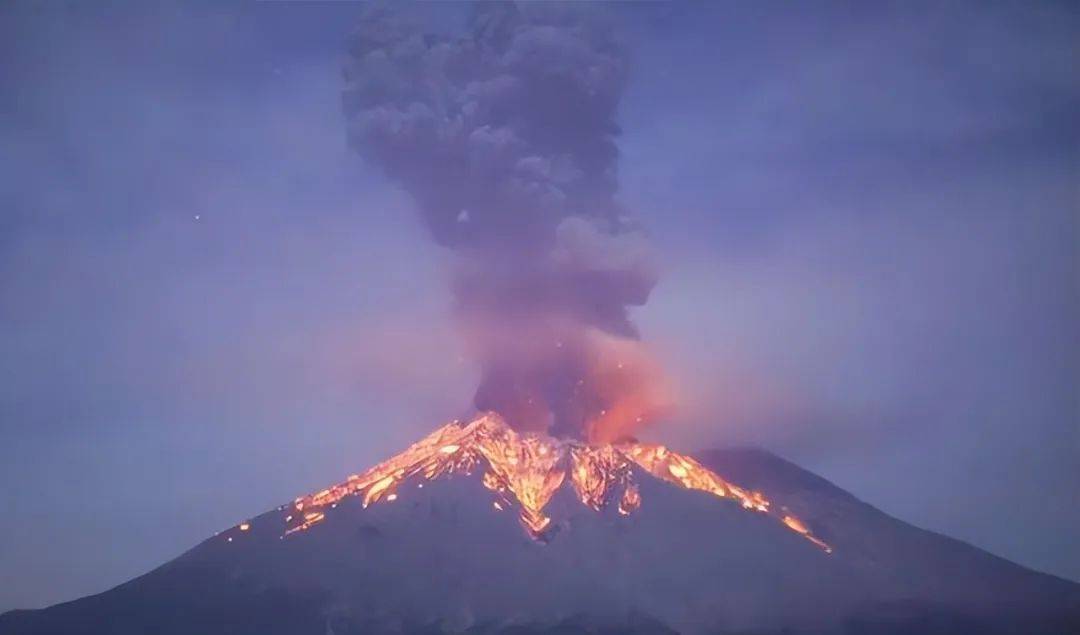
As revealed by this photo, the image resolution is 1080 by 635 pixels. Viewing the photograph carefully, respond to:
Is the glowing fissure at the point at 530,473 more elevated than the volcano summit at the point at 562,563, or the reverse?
the glowing fissure at the point at 530,473

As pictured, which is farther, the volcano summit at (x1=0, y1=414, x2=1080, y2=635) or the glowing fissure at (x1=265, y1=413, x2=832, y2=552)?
the glowing fissure at (x1=265, y1=413, x2=832, y2=552)

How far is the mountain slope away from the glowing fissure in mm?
665

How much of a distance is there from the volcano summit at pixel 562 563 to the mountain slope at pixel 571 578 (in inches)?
4.0

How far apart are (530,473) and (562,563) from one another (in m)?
6.32

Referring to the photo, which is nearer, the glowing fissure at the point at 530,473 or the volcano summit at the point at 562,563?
the volcano summit at the point at 562,563

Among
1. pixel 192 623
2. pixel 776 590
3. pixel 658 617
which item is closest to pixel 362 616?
pixel 192 623

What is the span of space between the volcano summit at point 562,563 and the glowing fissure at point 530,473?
0.10 meters

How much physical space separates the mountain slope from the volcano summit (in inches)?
4.0

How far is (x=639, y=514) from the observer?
6325cm

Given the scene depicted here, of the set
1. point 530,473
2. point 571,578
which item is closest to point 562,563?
point 571,578

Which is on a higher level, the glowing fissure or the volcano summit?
the glowing fissure

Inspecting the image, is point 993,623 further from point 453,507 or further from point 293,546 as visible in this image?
point 293,546

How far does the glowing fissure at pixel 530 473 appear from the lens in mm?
64062

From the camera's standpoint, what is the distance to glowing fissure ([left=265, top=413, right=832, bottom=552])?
2522 inches
